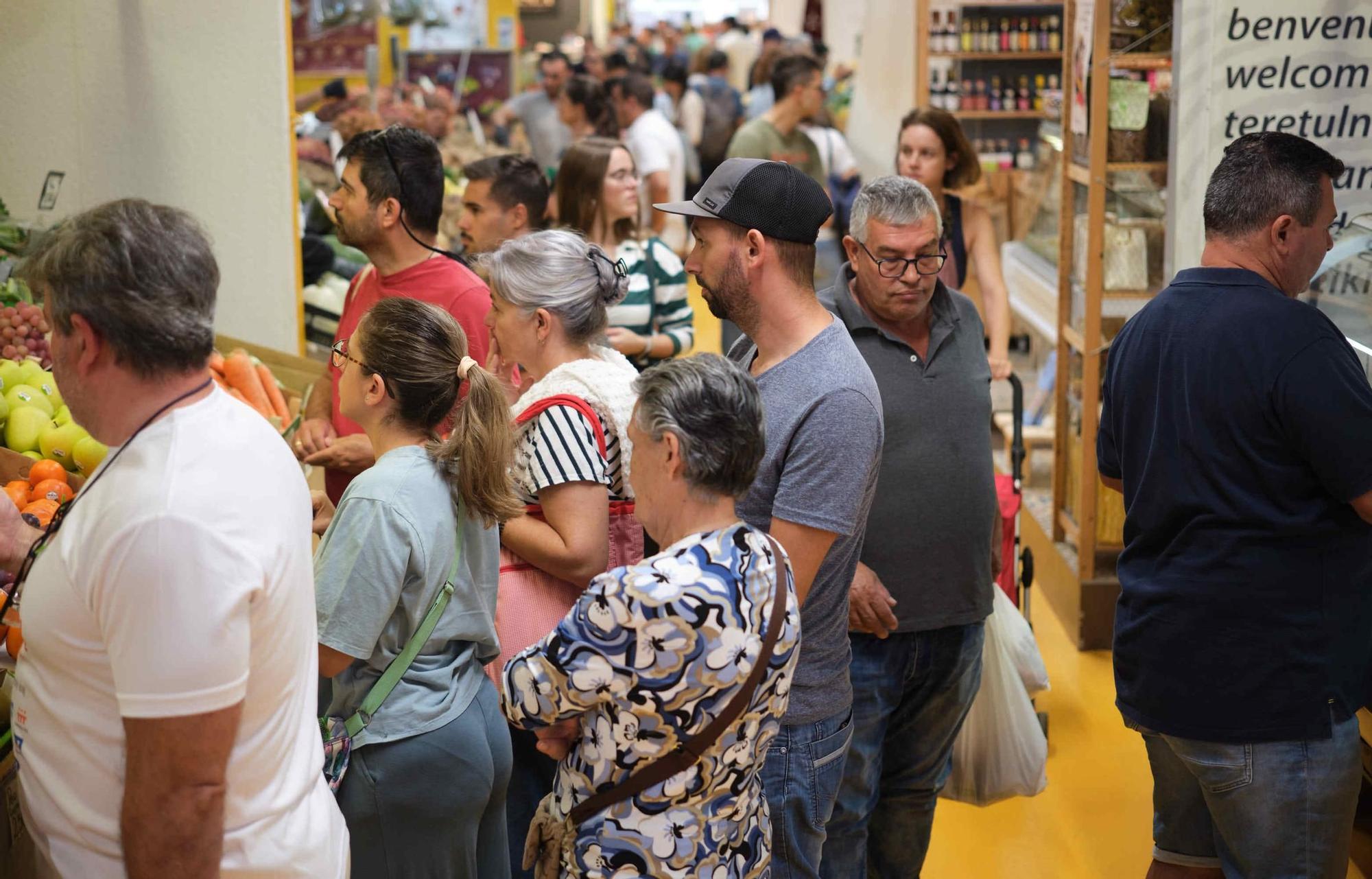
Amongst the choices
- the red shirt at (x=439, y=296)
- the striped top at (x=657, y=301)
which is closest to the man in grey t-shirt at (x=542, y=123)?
the striped top at (x=657, y=301)

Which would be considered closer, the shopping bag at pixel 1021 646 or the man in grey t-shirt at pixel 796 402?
the man in grey t-shirt at pixel 796 402

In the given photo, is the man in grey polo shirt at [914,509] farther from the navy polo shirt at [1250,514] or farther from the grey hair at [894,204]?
the navy polo shirt at [1250,514]

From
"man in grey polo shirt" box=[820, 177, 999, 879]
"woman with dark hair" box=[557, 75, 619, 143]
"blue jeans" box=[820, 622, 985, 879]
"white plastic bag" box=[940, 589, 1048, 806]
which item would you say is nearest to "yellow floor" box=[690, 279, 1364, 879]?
"white plastic bag" box=[940, 589, 1048, 806]

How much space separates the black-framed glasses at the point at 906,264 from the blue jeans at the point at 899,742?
796 millimetres

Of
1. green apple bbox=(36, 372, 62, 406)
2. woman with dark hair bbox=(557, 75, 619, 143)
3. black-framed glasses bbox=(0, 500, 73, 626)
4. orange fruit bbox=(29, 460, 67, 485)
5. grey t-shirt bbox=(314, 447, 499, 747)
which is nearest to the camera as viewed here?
black-framed glasses bbox=(0, 500, 73, 626)

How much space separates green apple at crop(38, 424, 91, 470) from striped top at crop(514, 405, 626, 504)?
1313 millimetres

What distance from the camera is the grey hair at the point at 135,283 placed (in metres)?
1.50

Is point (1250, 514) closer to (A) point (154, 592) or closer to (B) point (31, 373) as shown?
(A) point (154, 592)

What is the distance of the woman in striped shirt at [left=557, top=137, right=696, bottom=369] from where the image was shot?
14.3 ft

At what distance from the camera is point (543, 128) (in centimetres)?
1093

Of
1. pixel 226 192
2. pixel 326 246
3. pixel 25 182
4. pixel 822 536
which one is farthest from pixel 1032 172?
pixel 822 536

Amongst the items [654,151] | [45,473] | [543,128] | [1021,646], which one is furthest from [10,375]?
[543,128]

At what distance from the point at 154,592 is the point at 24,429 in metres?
2.01

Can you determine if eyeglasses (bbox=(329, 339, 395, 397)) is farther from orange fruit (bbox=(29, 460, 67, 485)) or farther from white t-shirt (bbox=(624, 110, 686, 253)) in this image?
white t-shirt (bbox=(624, 110, 686, 253))
